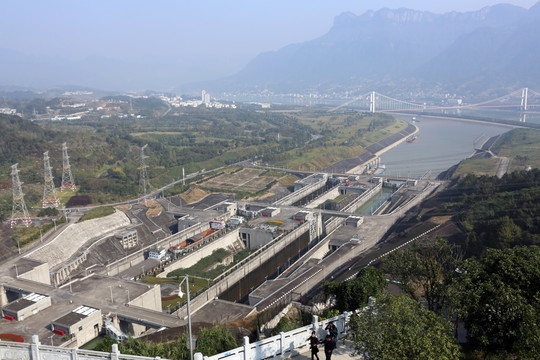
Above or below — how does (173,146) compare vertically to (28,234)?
above

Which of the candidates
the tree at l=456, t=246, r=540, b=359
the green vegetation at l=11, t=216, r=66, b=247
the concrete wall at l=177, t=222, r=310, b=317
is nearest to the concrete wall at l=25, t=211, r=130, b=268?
the green vegetation at l=11, t=216, r=66, b=247

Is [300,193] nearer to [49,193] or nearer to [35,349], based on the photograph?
[49,193]

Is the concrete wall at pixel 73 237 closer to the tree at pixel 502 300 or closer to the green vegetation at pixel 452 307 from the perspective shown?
the green vegetation at pixel 452 307

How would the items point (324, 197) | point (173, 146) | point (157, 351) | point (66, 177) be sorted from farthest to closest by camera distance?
point (173, 146) → point (324, 197) → point (66, 177) → point (157, 351)

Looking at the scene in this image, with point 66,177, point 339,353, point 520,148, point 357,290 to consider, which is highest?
point 339,353

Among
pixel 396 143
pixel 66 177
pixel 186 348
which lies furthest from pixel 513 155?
pixel 186 348

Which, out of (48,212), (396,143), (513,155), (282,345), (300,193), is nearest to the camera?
(282,345)

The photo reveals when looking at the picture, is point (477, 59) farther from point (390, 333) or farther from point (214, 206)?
point (390, 333)

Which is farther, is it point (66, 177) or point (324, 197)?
point (324, 197)
